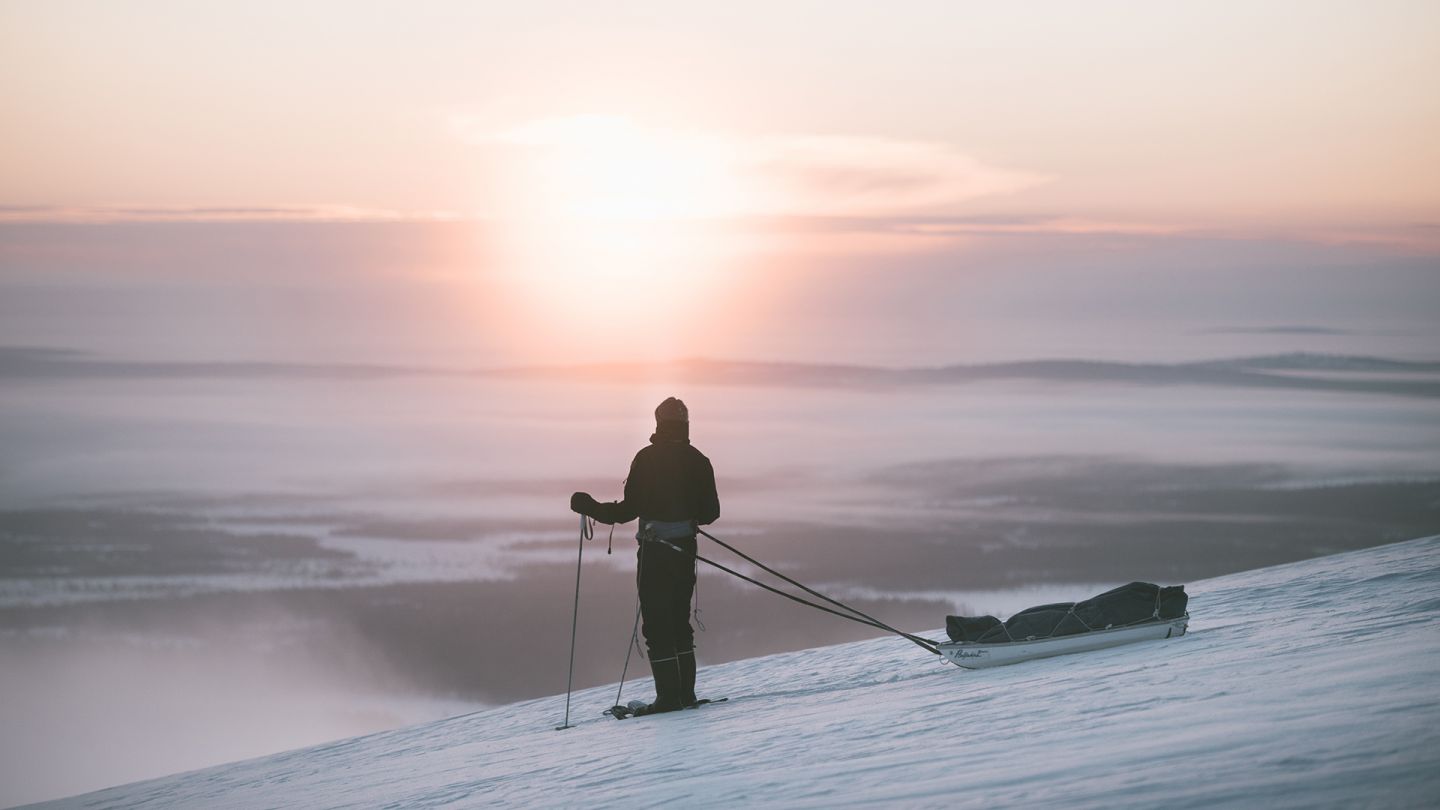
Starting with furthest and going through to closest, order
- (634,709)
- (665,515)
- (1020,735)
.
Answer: (634,709) < (665,515) < (1020,735)

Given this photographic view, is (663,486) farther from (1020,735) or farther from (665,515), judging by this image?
(1020,735)

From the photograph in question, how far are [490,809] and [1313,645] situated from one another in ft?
16.3

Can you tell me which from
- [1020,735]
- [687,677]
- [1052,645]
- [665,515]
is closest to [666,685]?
[687,677]

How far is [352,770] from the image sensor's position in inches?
392

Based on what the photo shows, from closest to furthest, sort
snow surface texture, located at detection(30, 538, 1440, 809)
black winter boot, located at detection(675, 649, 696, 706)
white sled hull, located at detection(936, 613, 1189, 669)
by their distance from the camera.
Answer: snow surface texture, located at detection(30, 538, 1440, 809) < white sled hull, located at detection(936, 613, 1189, 669) < black winter boot, located at detection(675, 649, 696, 706)

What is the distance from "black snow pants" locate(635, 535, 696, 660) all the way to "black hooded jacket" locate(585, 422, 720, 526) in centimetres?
23

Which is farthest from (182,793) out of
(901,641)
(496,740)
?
(901,641)

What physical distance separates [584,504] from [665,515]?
61 cm

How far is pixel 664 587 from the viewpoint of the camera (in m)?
9.25

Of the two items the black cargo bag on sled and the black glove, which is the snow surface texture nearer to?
the black cargo bag on sled

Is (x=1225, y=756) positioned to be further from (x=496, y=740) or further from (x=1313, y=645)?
(x=496, y=740)

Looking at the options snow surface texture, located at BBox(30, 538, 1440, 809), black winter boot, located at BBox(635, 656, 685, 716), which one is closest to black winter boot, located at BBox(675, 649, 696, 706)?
black winter boot, located at BBox(635, 656, 685, 716)

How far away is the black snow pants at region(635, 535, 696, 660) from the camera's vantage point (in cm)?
923

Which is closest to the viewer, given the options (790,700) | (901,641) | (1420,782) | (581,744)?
(1420,782)
